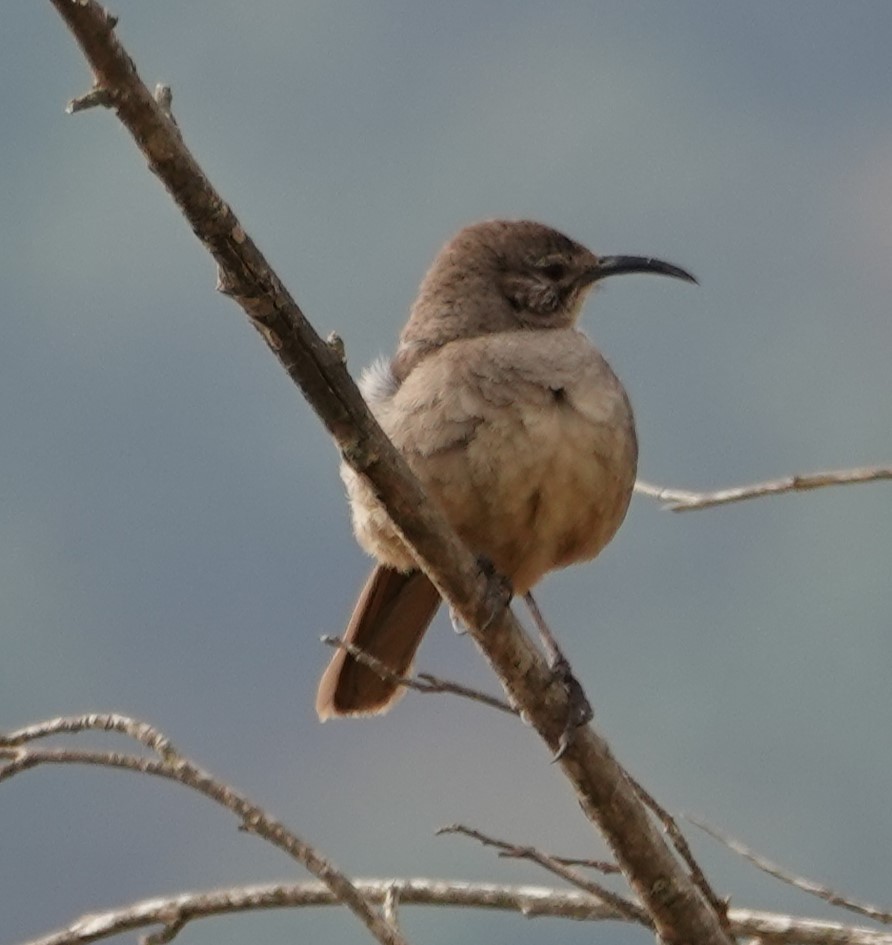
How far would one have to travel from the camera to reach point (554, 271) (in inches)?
236

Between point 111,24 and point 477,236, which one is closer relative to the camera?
point 111,24

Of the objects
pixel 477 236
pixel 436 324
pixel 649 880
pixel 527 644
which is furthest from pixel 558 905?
pixel 477 236

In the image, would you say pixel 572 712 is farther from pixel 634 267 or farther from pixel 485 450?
pixel 634 267

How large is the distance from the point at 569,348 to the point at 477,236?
922 mm

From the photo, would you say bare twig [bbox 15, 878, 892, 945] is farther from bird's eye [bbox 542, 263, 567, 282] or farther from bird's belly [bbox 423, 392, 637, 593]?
bird's eye [bbox 542, 263, 567, 282]

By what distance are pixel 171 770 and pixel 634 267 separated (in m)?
2.99

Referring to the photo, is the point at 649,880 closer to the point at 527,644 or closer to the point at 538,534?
the point at 527,644

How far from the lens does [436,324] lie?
18.1 ft

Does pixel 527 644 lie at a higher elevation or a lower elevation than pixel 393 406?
lower

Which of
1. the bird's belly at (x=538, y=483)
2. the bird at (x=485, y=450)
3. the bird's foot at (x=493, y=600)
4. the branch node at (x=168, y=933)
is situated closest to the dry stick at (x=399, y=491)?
the bird's foot at (x=493, y=600)

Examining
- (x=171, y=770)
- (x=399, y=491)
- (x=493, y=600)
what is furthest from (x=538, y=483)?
(x=171, y=770)

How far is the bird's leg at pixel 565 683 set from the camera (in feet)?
14.4

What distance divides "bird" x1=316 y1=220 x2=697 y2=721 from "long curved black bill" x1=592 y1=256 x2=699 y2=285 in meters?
0.38

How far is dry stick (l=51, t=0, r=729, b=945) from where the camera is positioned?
339 centimetres
